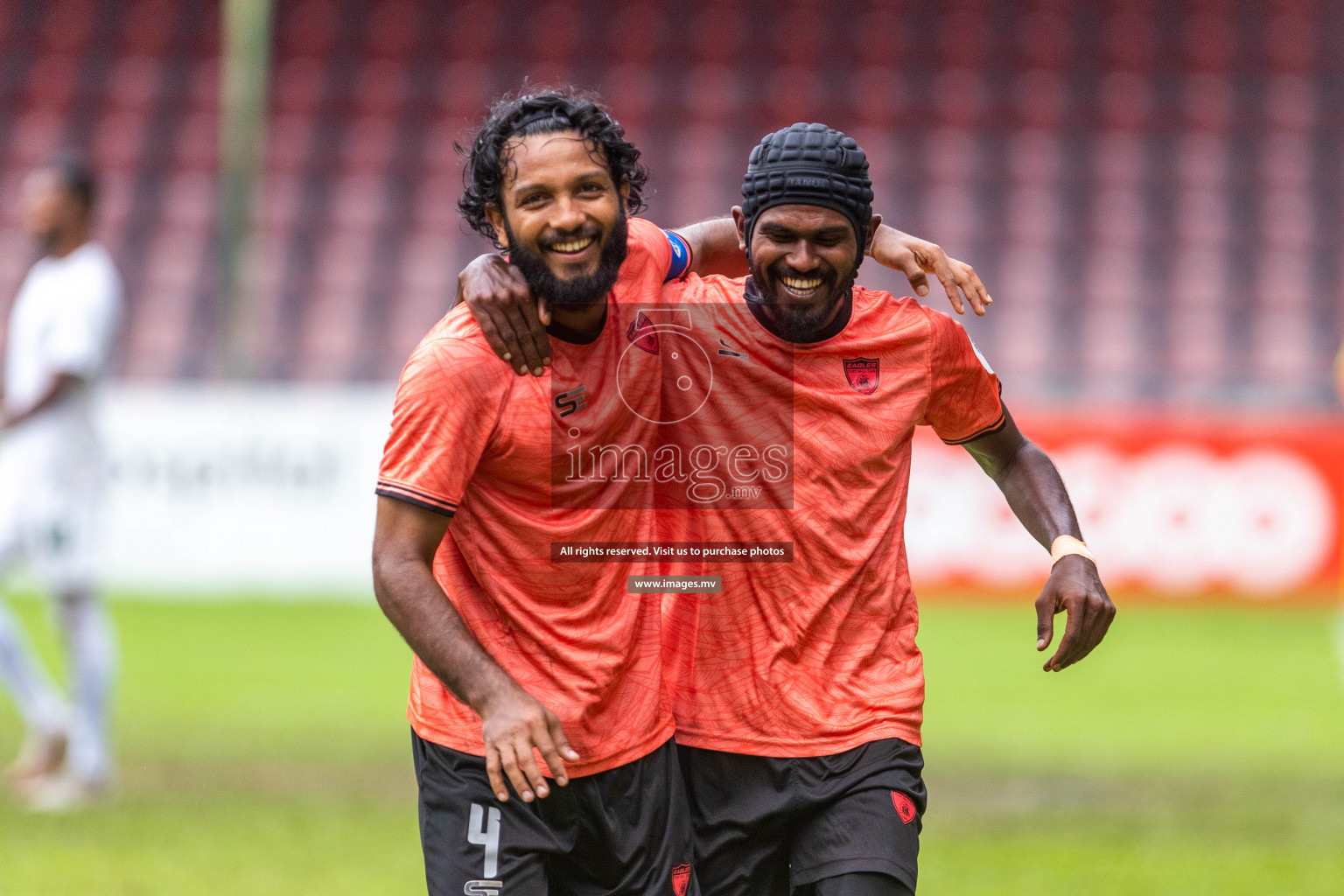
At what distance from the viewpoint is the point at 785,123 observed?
650 inches

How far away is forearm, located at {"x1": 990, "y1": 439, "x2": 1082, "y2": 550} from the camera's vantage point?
140 inches

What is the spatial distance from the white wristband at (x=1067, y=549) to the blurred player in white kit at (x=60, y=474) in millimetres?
4675

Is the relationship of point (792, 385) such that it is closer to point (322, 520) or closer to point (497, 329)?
point (497, 329)

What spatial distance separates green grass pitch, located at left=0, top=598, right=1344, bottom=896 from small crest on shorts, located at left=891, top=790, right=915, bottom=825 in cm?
246

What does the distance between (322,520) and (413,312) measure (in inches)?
155

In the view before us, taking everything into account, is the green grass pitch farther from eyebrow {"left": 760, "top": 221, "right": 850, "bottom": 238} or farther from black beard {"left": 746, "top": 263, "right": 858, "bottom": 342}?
eyebrow {"left": 760, "top": 221, "right": 850, "bottom": 238}

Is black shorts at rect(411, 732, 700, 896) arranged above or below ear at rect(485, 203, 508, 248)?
below

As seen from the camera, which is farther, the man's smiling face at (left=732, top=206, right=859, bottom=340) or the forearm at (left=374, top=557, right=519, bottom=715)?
the man's smiling face at (left=732, top=206, right=859, bottom=340)

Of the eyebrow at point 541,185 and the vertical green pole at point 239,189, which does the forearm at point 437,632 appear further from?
the vertical green pole at point 239,189

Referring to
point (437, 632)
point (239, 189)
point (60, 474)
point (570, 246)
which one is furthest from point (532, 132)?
point (239, 189)

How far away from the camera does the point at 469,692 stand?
2.86m

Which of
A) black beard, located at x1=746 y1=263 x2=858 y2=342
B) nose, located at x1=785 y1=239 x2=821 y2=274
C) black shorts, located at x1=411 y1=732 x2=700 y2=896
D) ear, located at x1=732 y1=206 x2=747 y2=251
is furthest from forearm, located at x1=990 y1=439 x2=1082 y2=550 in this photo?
black shorts, located at x1=411 y1=732 x2=700 y2=896

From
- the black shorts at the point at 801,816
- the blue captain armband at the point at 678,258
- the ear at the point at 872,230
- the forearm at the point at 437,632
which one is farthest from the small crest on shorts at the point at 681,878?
the ear at the point at 872,230

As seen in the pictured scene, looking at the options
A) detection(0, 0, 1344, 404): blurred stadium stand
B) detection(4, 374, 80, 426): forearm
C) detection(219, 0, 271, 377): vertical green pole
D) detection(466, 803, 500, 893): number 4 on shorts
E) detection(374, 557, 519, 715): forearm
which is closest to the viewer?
detection(374, 557, 519, 715): forearm
